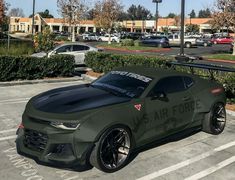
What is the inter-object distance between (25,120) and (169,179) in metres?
2.40

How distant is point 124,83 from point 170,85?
913mm

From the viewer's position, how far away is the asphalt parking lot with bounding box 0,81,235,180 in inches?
219

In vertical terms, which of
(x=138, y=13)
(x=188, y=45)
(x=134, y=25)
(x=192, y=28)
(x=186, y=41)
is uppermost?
(x=138, y=13)

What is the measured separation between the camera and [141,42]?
45750 millimetres

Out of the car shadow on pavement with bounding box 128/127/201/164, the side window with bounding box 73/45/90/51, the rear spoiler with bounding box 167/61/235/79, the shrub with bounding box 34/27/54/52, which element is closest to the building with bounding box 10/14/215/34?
the shrub with bounding box 34/27/54/52

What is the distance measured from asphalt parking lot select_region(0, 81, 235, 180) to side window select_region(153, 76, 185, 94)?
1.05 m

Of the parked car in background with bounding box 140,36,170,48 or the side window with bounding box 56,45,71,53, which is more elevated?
the parked car in background with bounding box 140,36,170,48

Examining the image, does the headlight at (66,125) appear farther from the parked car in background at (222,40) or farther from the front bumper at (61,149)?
the parked car in background at (222,40)

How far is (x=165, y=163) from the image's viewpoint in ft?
20.1

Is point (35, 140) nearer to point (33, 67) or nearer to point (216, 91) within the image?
point (216, 91)

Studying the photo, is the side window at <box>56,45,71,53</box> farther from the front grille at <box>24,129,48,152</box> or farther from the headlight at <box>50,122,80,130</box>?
the headlight at <box>50,122,80,130</box>

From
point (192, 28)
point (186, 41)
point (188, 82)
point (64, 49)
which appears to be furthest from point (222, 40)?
point (188, 82)

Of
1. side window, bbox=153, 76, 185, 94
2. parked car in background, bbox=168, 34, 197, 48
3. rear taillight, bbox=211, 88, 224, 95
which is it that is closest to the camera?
side window, bbox=153, 76, 185, 94

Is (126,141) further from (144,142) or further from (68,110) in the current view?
(68,110)
